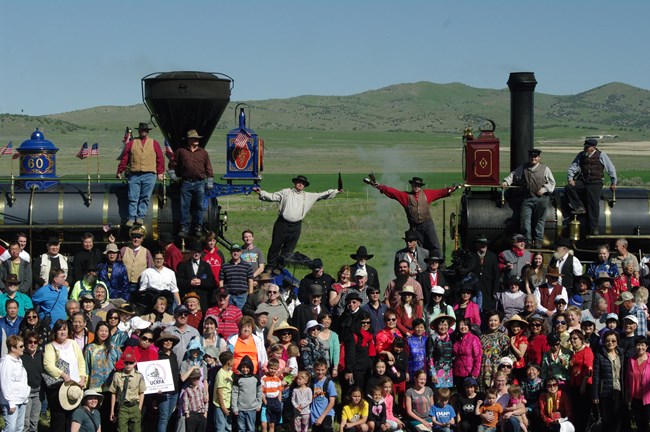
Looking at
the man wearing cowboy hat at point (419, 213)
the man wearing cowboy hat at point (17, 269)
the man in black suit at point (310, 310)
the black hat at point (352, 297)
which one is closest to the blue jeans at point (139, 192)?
the man wearing cowboy hat at point (17, 269)

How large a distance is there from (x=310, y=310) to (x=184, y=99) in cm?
671

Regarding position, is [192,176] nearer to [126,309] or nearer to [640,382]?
[126,309]

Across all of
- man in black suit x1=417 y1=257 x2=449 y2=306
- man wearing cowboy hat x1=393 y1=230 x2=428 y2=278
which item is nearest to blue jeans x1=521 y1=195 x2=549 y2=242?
man wearing cowboy hat x1=393 y1=230 x2=428 y2=278

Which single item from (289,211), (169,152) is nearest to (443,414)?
(289,211)

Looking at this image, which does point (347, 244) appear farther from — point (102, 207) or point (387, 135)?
point (387, 135)

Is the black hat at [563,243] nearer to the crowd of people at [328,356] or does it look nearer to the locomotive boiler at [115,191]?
the crowd of people at [328,356]

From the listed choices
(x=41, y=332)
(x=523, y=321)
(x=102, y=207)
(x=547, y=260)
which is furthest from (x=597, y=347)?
(x=102, y=207)

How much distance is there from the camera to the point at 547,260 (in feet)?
67.5

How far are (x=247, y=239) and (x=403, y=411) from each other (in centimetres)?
439

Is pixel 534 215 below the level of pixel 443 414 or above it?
above

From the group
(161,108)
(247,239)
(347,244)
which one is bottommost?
(347,244)

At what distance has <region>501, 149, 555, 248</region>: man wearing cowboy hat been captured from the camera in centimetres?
2078

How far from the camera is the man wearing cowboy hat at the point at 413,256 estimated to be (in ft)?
61.3

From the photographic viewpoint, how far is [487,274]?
1852 cm
